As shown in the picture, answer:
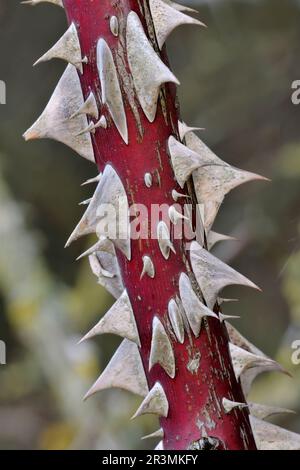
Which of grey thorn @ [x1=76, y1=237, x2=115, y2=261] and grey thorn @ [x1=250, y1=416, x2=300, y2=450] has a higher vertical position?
grey thorn @ [x1=76, y1=237, x2=115, y2=261]

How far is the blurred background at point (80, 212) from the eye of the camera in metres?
2.42

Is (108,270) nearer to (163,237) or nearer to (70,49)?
(163,237)

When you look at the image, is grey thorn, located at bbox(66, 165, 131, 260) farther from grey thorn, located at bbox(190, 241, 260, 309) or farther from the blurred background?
the blurred background

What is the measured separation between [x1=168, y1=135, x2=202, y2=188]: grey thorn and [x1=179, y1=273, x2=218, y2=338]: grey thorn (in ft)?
0.34

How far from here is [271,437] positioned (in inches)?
36.5

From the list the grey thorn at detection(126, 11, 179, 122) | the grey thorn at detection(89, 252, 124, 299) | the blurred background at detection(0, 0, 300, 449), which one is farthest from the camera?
the blurred background at detection(0, 0, 300, 449)

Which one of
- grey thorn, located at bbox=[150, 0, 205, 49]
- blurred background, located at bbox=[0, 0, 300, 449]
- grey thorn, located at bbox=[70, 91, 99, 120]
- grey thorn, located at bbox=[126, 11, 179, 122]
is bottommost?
blurred background, located at bbox=[0, 0, 300, 449]

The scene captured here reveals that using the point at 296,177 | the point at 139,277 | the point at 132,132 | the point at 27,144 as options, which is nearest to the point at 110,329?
the point at 139,277

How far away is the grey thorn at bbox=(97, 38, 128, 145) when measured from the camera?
2.62 feet

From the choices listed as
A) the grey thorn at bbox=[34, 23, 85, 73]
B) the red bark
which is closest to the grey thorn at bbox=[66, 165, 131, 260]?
the red bark

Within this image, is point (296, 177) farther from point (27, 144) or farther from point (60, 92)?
point (60, 92)

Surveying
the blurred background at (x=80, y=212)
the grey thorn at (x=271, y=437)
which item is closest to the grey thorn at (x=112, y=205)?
the grey thorn at (x=271, y=437)

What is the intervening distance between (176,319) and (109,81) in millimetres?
253

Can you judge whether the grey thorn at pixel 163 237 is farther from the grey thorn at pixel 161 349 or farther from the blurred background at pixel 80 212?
the blurred background at pixel 80 212
